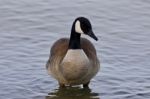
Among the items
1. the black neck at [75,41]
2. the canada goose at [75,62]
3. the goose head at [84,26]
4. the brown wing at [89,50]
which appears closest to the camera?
the goose head at [84,26]

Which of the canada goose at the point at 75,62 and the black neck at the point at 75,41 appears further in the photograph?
the black neck at the point at 75,41

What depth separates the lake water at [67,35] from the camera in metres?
10.6

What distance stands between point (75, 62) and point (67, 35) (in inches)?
90.1

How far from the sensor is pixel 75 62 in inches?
414

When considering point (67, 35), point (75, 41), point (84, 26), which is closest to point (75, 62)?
point (75, 41)

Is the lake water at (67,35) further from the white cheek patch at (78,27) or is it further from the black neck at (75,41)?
the white cheek patch at (78,27)

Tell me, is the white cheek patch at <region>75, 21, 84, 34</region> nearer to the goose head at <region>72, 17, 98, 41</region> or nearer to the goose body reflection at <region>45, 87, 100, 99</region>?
the goose head at <region>72, 17, 98, 41</region>

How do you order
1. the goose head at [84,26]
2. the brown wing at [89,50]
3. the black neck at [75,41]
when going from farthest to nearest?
1. the brown wing at [89,50]
2. the black neck at [75,41]
3. the goose head at [84,26]

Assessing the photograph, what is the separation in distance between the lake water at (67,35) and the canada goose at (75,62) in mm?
251

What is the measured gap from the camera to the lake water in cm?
1062

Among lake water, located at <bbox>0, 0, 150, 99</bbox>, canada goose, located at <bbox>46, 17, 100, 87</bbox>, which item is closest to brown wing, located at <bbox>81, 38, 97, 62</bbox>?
canada goose, located at <bbox>46, 17, 100, 87</bbox>

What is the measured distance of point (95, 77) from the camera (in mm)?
11172

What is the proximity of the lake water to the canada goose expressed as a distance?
25 centimetres

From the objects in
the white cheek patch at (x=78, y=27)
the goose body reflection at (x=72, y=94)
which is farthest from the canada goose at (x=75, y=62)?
the goose body reflection at (x=72, y=94)
